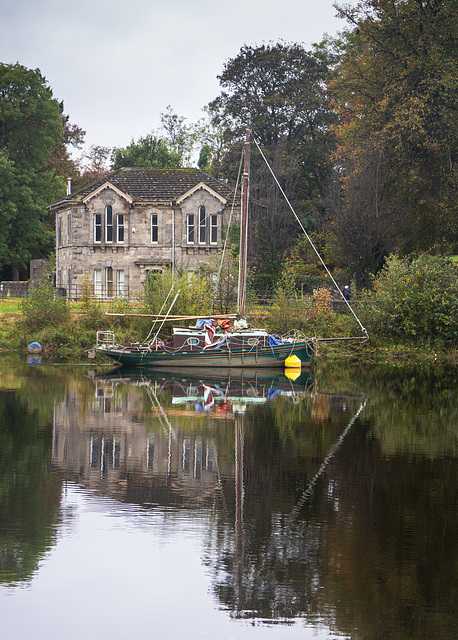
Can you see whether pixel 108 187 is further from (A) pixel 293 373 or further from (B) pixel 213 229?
(A) pixel 293 373

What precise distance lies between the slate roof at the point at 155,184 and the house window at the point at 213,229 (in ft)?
5.97

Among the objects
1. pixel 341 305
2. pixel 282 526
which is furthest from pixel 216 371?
pixel 282 526

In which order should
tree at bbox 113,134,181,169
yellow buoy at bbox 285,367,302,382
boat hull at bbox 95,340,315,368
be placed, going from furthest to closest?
tree at bbox 113,134,181,169 → boat hull at bbox 95,340,315,368 → yellow buoy at bbox 285,367,302,382

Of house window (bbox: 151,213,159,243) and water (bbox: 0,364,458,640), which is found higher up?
house window (bbox: 151,213,159,243)

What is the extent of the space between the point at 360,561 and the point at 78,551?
4.00 metres

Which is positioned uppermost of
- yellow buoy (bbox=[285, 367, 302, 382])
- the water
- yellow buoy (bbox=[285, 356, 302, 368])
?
yellow buoy (bbox=[285, 356, 302, 368])

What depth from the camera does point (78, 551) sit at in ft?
40.0

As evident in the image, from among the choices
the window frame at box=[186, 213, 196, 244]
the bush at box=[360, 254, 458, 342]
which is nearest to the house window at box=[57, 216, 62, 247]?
the window frame at box=[186, 213, 196, 244]

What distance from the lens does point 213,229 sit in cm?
6412

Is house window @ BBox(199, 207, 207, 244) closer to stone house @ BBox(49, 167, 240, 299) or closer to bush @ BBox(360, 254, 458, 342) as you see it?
stone house @ BBox(49, 167, 240, 299)

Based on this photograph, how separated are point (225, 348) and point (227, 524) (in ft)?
96.7

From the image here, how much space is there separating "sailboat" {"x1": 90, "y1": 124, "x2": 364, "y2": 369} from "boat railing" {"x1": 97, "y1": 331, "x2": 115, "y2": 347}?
137 centimetres

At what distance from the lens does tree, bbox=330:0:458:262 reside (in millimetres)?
51844

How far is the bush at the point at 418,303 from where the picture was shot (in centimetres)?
4762
